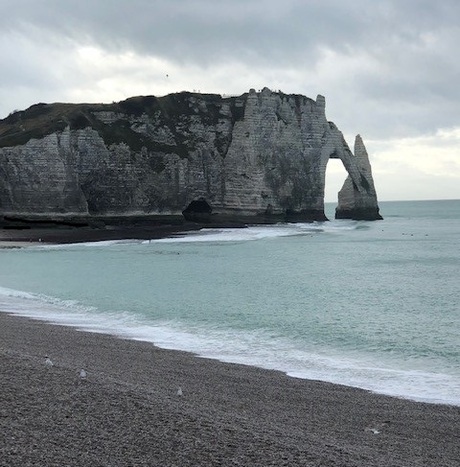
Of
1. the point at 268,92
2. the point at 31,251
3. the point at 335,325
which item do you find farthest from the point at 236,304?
the point at 268,92

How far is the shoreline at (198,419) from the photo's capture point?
721 cm

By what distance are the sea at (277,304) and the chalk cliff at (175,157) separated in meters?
24.7

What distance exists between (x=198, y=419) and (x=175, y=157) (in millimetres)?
80896

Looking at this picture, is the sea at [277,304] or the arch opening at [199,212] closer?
the sea at [277,304]

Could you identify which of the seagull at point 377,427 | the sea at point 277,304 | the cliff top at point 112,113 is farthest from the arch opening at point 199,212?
the seagull at point 377,427

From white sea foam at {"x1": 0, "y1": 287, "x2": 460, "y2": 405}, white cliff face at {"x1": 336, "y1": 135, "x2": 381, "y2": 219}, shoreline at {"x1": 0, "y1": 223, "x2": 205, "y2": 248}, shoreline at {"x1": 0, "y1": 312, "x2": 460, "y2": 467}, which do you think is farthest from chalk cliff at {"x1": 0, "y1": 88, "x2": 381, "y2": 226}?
shoreline at {"x1": 0, "y1": 312, "x2": 460, "y2": 467}

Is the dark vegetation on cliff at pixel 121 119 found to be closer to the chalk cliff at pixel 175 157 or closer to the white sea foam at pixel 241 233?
the chalk cliff at pixel 175 157

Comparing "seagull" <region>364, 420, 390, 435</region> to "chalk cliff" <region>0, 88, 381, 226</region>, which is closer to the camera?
"seagull" <region>364, 420, 390, 435</region>

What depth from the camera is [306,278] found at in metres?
37.6

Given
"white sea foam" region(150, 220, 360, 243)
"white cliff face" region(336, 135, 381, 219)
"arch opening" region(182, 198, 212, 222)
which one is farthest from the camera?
"white cliff face" region(336, 135, 381, 219)

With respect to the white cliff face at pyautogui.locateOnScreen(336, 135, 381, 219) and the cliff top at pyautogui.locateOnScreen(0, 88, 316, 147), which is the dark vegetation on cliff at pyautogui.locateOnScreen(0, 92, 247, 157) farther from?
the white cliff face at pyautogui.locateOnScreen(336, 135, 381, 219)

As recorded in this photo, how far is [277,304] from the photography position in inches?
1069

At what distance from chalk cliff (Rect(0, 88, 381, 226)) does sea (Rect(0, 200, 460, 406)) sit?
24.7m

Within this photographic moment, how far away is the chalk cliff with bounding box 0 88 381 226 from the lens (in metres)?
79.1
